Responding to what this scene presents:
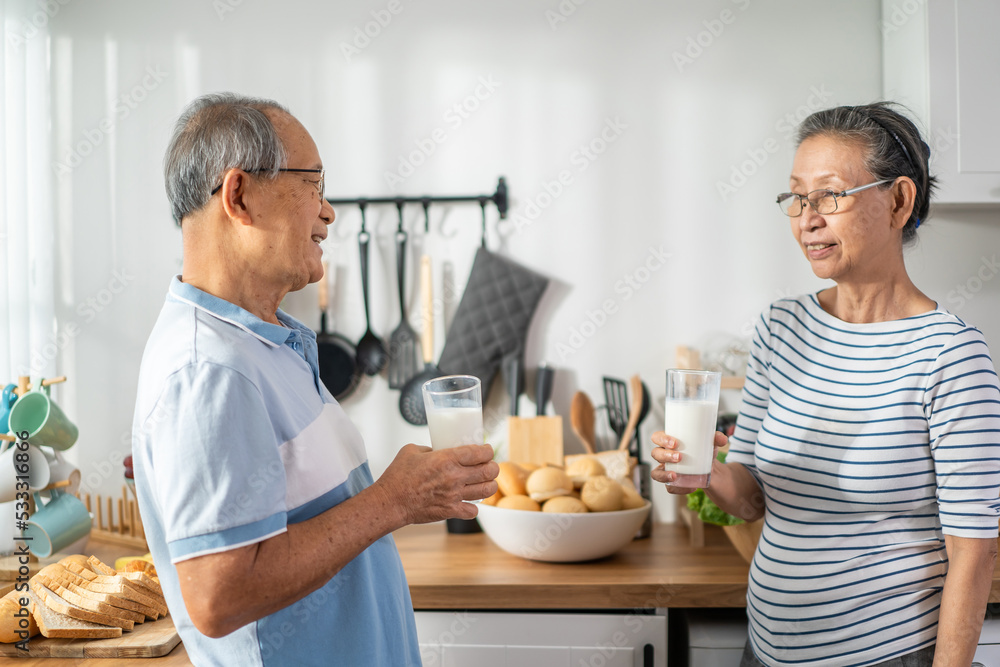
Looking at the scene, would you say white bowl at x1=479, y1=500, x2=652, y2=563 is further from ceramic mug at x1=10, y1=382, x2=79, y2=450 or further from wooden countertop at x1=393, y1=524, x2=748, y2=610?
ceramic mug at x1=10, y1=382, x2=79, y2=450

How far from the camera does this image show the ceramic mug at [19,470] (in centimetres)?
157

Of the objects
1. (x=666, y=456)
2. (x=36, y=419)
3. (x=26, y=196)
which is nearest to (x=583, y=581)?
(x=666, y=456)

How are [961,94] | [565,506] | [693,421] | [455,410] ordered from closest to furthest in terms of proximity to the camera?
[455,410] < [693,421] < [565,506] < [961,94]

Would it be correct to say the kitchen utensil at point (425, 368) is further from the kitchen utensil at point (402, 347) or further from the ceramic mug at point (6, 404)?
the ceramic mug at point (6, 404)

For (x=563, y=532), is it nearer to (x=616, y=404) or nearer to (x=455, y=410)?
(x=616, y=404)

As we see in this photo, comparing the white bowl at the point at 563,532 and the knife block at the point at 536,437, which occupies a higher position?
the knife block at the point at 536,437

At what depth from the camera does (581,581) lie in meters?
1.58

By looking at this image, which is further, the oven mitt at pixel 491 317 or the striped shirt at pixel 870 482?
the oven mitt at pixel 491 317

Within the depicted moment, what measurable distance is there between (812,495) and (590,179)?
1183 mm

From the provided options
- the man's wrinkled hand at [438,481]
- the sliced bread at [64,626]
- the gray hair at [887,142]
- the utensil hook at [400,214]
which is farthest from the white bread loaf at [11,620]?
the gray hair at [887,142]

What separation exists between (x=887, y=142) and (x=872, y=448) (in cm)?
49

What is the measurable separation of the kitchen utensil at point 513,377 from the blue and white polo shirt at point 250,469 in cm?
104

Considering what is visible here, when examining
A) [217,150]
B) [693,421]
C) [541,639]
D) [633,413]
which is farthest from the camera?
[633,413]

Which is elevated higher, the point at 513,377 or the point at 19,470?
the point at 513,377
